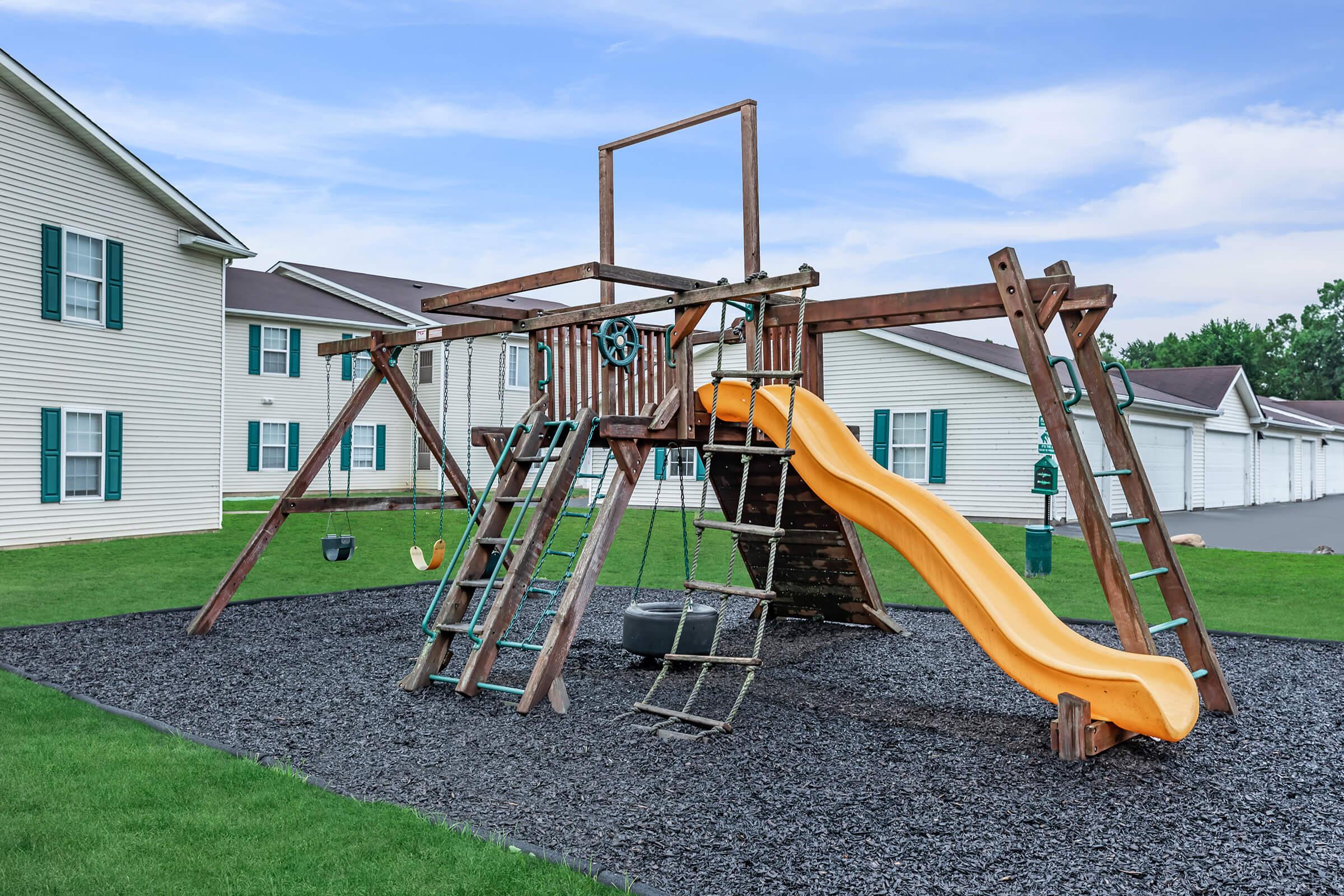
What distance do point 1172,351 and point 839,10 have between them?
63.0m

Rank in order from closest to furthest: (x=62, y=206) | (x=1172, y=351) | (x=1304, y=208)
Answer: (x=62, y=206) → (x=1304, y=208) → (x=1172, y=351)

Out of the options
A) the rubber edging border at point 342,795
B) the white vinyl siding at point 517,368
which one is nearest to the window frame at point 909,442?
the white vinyl siding at point 517,368

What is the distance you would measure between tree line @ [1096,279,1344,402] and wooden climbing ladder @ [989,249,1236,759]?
64.2 m

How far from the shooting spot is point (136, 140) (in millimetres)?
15812

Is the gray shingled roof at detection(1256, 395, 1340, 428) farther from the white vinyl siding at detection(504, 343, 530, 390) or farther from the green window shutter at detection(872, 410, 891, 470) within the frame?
the white vinyl siding at detection(504, 343, 530, 390)

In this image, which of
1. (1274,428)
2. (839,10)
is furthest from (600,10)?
(1274,428)

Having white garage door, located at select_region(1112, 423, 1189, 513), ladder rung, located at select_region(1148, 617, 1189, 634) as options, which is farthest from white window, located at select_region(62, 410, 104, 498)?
white garage door, located at select_region(1112, 423, 1189, 513)

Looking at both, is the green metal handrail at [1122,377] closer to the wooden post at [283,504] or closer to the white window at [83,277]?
the wooden post at [283,504]

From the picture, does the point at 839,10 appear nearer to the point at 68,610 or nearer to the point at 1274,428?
the point at 68,610

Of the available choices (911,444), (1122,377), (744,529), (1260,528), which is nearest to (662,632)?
(744,529)

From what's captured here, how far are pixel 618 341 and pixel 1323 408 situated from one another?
53.5m

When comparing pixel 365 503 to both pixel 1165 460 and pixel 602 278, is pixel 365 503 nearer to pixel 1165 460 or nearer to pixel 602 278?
pixel 602 278

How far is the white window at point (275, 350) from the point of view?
2466cm

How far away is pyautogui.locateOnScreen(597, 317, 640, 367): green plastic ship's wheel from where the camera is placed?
6.63 m
